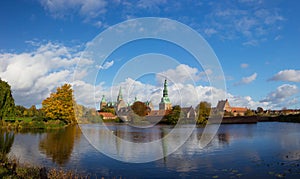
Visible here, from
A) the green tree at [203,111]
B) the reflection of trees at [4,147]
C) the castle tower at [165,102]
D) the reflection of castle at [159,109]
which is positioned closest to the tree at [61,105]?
the reflection of trees at [4,147]

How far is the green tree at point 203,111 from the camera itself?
6788 centimetres

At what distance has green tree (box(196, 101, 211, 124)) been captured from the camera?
67875 mm

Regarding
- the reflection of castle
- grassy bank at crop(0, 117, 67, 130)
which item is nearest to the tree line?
grassy bank at crop(0, 117, 67, 130)

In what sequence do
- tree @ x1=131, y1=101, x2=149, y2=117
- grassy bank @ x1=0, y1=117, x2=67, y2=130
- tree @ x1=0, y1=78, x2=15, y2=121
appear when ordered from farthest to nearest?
tree @ x1=131, y1=101, x2=149, y2=117 → tree @ x1=0, y1=78, x2=15, y2=121 → grassy bank @ x1=0, y1=117, x2=67, y2=130

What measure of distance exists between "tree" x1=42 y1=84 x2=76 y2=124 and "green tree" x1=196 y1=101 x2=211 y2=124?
102 feet

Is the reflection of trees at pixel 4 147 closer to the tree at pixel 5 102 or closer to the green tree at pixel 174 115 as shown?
the tree at pixel 5 102

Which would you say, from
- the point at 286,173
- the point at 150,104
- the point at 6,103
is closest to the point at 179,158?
the point at 286,173

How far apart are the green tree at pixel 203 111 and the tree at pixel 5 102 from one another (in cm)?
4217

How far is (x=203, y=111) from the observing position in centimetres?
6956

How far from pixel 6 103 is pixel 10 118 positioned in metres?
3.08

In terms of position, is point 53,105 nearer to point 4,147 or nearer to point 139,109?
point 4,147

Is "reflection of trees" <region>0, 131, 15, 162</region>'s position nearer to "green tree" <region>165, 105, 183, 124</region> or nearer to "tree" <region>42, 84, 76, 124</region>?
"tree" <region>42, 84, 76, 124</region>

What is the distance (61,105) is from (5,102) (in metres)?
9.61

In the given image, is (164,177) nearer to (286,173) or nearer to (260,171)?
(260,171)
